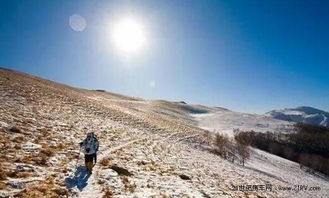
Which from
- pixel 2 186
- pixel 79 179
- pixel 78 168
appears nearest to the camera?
pixel 2 186

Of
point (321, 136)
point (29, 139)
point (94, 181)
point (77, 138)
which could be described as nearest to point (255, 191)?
point (94, 181)

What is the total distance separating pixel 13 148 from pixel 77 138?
782 cm

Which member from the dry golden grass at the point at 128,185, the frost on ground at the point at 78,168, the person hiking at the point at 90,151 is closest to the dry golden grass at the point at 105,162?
→ the frost on ground at the point at 78,168

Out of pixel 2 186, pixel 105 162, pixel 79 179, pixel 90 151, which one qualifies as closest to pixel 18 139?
pixel 90 151

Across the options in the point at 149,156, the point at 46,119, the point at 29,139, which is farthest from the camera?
the point at 46,119

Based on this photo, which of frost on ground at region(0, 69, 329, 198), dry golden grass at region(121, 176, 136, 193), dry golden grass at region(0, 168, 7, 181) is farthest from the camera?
dry golden grass at region(121, 176, 136, 193)

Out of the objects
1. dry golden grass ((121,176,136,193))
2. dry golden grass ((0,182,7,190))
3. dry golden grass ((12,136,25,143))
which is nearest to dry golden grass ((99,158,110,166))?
dry golden grass ((121,176,136,193))

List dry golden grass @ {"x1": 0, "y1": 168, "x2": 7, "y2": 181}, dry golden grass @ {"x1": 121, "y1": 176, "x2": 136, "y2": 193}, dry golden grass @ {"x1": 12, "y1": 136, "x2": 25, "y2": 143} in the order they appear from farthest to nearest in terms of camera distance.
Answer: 1. dry golden grass @ {"x1": 12, "y1": 136, "x2": 25, "y2": 143}
2. dry golden grass @ {"x1": 121, "y1": 176, "x2": 136, "y2": 193}
3. dry golden grass @ {"x1": 0, "y1": 168, "x2": 7, "y2": 181}

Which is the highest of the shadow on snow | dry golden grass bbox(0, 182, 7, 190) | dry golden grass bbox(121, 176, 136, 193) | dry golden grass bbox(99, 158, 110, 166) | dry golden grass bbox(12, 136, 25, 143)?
dry golden grass bbox(12, 136, 25, 143)

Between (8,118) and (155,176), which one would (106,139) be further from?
(155,176)

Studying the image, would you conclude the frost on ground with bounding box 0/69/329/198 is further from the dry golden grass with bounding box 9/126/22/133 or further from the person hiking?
the person hiking

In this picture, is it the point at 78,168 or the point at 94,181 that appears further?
the point at 78,168

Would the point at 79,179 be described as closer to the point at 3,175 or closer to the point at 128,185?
the point at 128,185

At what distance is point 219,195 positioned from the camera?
16703 millimetres
